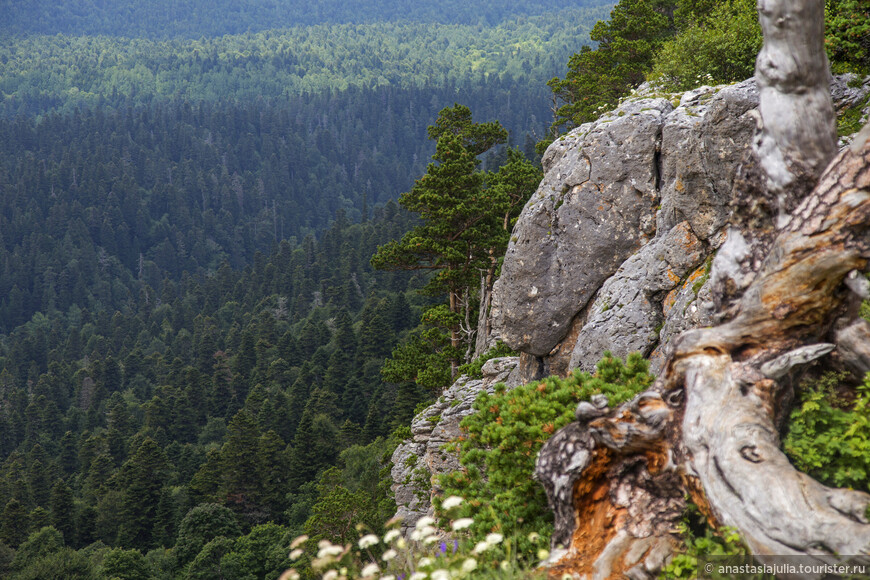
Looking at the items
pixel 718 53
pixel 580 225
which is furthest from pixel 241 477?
pixel 718 53

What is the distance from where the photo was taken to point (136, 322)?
525 feet

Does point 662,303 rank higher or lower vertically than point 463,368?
higher

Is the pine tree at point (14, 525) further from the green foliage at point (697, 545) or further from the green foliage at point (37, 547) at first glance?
the green foliage at point (697, 545)

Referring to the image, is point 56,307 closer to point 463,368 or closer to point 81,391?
point 81,391

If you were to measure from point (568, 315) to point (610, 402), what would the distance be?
36.2ft

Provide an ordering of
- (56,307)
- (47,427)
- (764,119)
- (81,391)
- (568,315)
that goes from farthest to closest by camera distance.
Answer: (56,307)
(81,391)
(47,427)
(568,315)
(764,119)

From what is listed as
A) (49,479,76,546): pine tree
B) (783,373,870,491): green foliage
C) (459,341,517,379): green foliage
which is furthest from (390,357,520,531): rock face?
(49,479,76,546): pine tree

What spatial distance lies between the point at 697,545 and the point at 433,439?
17.6 m

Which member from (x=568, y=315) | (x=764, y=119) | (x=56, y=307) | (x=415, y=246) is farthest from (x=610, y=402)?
(x=56, y=307)

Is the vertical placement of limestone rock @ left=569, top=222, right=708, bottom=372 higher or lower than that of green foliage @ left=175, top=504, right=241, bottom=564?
higher

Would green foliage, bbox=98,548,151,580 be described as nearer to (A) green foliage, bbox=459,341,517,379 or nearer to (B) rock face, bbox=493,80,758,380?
(A) green foliage, bbox=459,341,517,379

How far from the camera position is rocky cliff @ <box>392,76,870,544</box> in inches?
525

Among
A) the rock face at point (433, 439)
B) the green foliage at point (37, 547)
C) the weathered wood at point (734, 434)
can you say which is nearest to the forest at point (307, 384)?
the green foliage at point (37, 547)

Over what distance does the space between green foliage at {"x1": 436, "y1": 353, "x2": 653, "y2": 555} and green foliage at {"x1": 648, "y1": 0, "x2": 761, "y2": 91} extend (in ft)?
43.0
